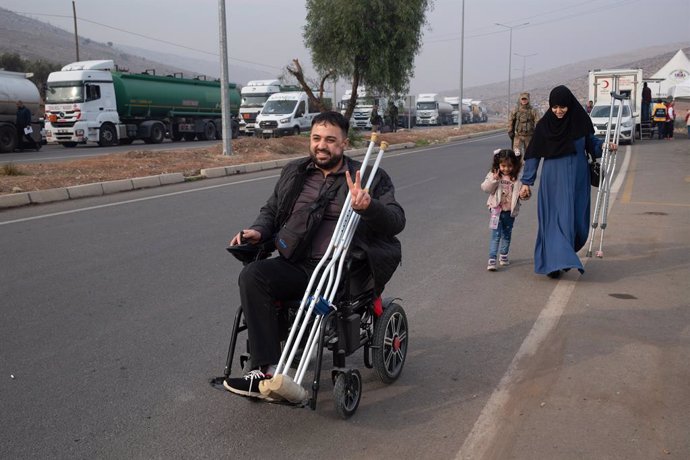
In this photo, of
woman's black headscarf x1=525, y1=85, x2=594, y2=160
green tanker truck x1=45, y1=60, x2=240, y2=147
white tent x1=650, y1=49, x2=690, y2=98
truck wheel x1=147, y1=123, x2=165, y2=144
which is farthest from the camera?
white tent x1=650, y1=49, x2=690, y2=98

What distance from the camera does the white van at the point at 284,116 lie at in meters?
35.0

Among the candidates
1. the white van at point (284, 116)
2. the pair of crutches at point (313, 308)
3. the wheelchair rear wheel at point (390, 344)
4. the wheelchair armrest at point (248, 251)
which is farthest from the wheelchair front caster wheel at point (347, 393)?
the white van at point (284, 116)

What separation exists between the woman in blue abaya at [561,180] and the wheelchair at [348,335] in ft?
9.73

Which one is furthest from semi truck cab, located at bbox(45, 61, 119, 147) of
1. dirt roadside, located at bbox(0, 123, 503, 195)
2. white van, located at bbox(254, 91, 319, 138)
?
dirt roadside, located at bbox(0, 123, 503, 195)

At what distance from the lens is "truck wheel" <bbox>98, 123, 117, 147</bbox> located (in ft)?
103

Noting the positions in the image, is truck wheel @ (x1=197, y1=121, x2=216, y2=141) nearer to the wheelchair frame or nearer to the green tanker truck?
the green tanker truck

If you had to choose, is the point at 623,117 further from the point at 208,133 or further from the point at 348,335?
the point at 348,335

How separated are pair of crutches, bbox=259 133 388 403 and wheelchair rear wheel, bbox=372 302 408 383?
1.76ft

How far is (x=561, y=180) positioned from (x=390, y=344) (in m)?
3.56

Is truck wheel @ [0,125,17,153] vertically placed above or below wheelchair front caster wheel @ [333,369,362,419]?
above

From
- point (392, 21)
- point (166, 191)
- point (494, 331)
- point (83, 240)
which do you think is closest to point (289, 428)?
point (494, 331)

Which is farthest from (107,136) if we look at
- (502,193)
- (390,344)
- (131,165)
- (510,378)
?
(510,378)

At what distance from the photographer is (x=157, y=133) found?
3491cm

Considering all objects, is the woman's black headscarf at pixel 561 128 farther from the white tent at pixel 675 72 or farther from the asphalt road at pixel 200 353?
the white tent at pixel 675 72
